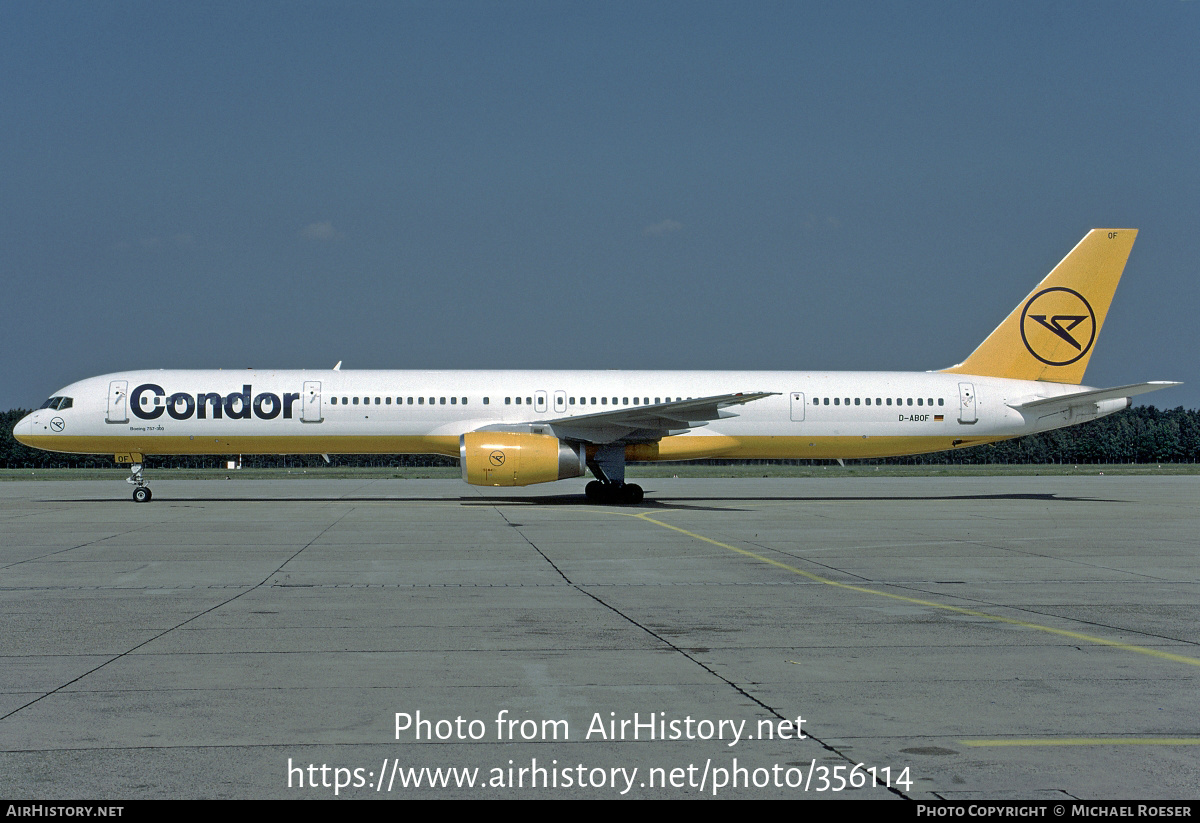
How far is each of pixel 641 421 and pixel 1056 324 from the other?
14.3 meters

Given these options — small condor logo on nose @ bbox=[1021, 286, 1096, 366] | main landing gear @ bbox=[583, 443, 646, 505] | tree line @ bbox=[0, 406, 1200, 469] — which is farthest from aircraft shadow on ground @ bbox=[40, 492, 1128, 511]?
tree line @ bbox=[0, 406, 1200, 469]

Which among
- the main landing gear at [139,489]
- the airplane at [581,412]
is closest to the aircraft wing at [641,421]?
the airplane at [581,412]

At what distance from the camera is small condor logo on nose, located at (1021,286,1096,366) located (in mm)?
31391

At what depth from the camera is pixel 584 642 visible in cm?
831

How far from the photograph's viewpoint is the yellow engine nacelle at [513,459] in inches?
973

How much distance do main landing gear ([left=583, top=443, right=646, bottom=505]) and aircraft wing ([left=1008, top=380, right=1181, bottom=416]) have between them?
12.2 meters

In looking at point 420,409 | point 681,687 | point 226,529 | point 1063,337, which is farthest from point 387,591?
point 1063,337

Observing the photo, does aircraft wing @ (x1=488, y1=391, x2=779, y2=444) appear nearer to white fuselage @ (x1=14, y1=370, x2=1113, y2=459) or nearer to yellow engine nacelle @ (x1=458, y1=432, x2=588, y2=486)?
white fuselage @ (x1=14, y1=370, x2=1113, y2=459)

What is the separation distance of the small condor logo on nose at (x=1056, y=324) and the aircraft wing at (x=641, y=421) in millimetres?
10600

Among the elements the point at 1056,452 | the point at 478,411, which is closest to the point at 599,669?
the point at 478,411

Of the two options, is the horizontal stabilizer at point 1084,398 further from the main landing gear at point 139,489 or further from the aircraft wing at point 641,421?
the main landing gear at point 139,489

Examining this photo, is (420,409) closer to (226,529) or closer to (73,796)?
(226,529)

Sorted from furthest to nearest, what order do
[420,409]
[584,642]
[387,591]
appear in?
1. [420,409]
2. [387,591]
3. [584,642]
